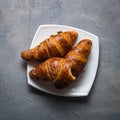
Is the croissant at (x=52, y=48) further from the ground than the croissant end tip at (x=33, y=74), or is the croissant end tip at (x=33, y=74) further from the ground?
the croissant at (x=52, y=48)

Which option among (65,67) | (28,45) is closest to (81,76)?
(65,67)

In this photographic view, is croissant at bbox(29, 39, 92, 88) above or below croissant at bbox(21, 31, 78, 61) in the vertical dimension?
below

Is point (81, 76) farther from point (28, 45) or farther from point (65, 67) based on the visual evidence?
point (28, 45)

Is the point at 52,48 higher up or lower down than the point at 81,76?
higher up

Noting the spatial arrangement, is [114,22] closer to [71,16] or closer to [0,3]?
[71,16]
